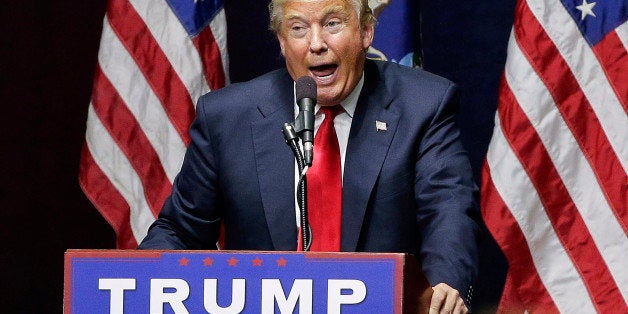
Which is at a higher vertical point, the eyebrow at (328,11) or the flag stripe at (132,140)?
the eyebrow at (328,11)

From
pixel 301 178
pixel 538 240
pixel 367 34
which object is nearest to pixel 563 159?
pixel 538 240

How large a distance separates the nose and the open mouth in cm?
4

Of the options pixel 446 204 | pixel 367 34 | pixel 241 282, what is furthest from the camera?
pixel 367 34

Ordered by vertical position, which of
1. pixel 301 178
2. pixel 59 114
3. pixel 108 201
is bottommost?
pixel 108 201

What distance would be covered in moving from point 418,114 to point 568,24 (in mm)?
1178

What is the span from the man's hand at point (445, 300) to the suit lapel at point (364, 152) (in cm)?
42

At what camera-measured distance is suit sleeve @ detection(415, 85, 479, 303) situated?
2.37m

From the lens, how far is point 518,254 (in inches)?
144

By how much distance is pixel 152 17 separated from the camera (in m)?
3.98

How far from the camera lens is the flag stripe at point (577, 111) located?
11.8ft

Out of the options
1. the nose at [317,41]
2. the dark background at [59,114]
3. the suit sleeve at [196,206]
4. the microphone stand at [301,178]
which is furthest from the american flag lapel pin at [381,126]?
the dark background at [59,114]

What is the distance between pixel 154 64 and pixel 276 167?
4.64ft

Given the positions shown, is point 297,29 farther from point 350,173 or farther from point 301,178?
point 301,178

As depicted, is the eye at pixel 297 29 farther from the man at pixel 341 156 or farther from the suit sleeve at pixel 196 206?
the suit sleeve at pixel 196 206
